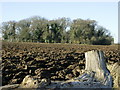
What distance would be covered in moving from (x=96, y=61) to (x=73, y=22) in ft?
193

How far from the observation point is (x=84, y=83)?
17.4 feet

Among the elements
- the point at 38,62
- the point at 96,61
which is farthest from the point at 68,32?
the point at 96,61

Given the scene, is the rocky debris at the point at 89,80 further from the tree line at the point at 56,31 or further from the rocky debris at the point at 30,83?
the tree line at the point at 56,31

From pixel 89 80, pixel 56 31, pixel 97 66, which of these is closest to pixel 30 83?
pixel 89 80

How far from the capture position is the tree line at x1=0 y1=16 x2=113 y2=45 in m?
61.8

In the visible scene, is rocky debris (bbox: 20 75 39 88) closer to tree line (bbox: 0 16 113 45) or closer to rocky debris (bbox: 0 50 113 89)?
rocky debris (bbox: 0 50 113 89)

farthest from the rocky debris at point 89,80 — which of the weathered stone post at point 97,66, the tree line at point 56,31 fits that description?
the tree line at point 56,31

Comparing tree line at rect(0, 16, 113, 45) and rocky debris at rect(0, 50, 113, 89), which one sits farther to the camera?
tree line at rect(0, 16, 113, 45)

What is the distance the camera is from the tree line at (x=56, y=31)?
61844 mm

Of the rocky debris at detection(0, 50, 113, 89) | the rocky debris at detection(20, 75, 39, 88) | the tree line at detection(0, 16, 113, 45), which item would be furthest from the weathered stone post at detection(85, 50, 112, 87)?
the tree line at detection(0, 16, 113, 45)

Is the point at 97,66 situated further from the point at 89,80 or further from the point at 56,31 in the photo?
the point at 56,31

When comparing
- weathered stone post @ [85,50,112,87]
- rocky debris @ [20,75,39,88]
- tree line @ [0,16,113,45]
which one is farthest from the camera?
tree line @ [0,16,113,45]

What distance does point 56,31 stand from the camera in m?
63.3

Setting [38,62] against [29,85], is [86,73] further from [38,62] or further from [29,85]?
[38,62]
